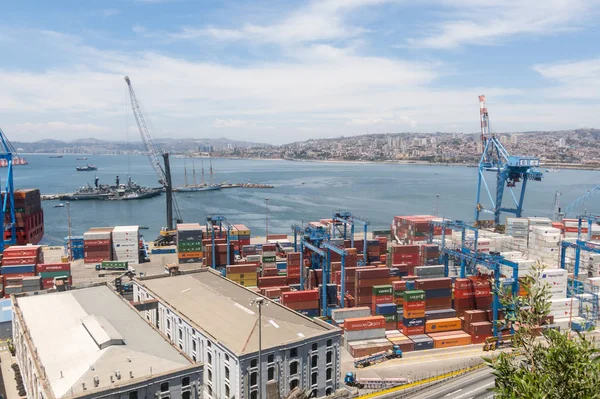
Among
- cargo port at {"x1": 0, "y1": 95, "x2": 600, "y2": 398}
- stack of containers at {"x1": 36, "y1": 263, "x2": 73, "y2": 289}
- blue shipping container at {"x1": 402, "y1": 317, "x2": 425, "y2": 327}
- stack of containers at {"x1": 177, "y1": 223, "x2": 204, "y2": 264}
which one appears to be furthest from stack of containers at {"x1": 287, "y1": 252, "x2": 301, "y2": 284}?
stack of containers at {"x1": 36, "y1": 263, "x2": 73, "y2": 289}

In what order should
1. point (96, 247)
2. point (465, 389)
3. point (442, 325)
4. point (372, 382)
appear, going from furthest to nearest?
1. point (96, 247)
2. point (442, 325)
3. point (372, 382)
4. point (465, 389)

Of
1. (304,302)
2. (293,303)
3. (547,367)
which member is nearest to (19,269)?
(293,303)

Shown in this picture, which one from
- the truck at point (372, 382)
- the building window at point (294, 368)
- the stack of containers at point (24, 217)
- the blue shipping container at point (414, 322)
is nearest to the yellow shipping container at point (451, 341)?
the blue shipping container at point (414, 322)

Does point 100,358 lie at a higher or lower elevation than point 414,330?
higher

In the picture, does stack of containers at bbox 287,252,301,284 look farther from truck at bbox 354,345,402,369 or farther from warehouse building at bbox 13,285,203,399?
warehouse building at bbox 13,285,203,399

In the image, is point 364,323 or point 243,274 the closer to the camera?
point 364,323

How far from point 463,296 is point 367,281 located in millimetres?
6276

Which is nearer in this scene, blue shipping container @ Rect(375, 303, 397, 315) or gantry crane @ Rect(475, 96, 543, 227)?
blue shipping container @ Rect(375, 303, 397, 315)

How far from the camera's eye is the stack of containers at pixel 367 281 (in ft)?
103

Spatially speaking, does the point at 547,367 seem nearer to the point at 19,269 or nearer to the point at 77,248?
the point at 19,269

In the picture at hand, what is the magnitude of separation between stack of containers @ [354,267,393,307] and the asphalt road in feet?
27.7

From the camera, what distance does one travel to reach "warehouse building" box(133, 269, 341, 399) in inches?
746

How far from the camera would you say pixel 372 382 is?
23.8 metres

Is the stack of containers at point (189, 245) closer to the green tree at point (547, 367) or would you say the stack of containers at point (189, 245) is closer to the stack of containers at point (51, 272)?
the stack of containers at point (51, 272)
